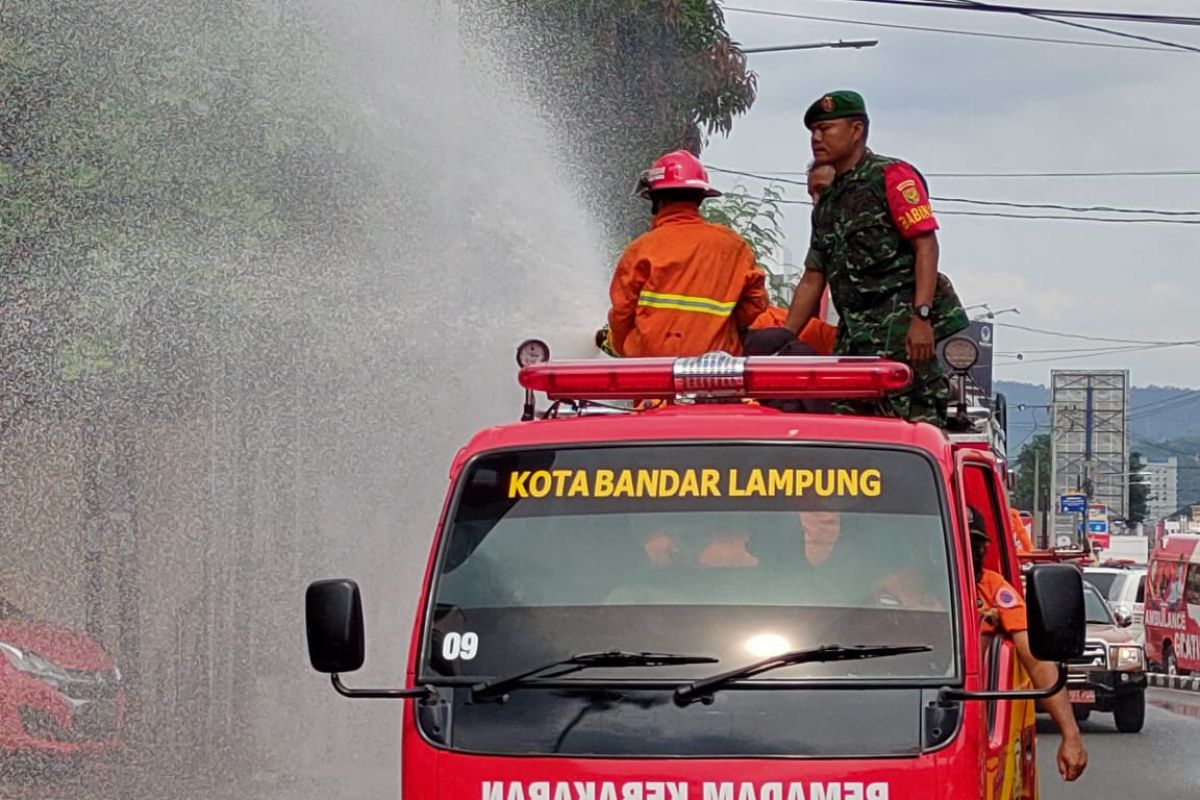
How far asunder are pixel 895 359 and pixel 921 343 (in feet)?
0.42

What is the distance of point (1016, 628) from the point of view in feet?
20.5

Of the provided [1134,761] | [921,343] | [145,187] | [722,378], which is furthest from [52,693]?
[1134,761]

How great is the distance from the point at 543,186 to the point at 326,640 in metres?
9.16

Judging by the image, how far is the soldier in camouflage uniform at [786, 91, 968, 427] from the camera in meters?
7.45

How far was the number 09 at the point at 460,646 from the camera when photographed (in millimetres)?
5453

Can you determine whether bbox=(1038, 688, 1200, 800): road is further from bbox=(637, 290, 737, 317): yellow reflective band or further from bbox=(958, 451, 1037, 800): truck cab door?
bbox=(637, 290, 737, 317): yellow reflective band

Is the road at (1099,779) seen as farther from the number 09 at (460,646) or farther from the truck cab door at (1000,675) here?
the number 09 at (460,646)

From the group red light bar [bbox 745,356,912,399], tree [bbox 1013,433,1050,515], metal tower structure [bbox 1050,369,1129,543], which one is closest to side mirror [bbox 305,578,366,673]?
red light bar [bbox 745,356,912,399]

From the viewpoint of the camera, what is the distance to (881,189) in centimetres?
773

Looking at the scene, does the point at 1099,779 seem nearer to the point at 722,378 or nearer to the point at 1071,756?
the point at 1071,756

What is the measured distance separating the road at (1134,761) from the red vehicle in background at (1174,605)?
9043mm

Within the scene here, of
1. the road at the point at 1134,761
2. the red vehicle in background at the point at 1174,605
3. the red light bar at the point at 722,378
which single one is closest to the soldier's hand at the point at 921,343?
the red light bar at the point at 722,378

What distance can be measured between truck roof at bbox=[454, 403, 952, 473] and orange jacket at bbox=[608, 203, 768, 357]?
1.64 meters

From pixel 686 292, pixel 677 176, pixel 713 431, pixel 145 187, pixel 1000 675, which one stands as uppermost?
pixel 145 187
